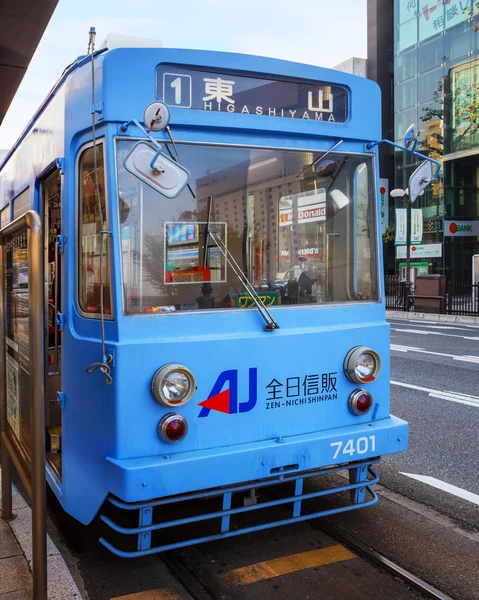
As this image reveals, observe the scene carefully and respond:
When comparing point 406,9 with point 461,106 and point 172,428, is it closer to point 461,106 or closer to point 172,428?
point 461,106

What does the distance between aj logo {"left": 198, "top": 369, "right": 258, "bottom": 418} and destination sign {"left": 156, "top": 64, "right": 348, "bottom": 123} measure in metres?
1.51

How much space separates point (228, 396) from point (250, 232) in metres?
0.99

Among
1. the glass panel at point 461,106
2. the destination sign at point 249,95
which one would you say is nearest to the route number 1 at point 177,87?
the destination sign at point 249,95

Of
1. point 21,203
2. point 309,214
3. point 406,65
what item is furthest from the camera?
point 406,65

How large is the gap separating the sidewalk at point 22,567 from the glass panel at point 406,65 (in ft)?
115

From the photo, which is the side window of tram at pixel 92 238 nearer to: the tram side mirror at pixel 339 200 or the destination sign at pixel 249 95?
the destination sign at pixel 249 95

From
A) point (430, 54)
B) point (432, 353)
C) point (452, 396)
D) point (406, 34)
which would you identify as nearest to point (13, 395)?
point (452, 396)

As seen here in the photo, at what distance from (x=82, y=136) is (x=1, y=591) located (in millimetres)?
2494

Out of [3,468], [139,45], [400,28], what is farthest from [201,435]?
[400,28]

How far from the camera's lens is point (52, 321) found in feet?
16.4

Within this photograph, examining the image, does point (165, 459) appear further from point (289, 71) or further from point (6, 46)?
point (6, 46)

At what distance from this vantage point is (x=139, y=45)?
346 cm

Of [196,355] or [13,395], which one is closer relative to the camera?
[196,355]

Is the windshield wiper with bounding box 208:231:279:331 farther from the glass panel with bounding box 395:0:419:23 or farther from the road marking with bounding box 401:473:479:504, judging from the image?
the glass panel with bounding box 395:0:419:23
